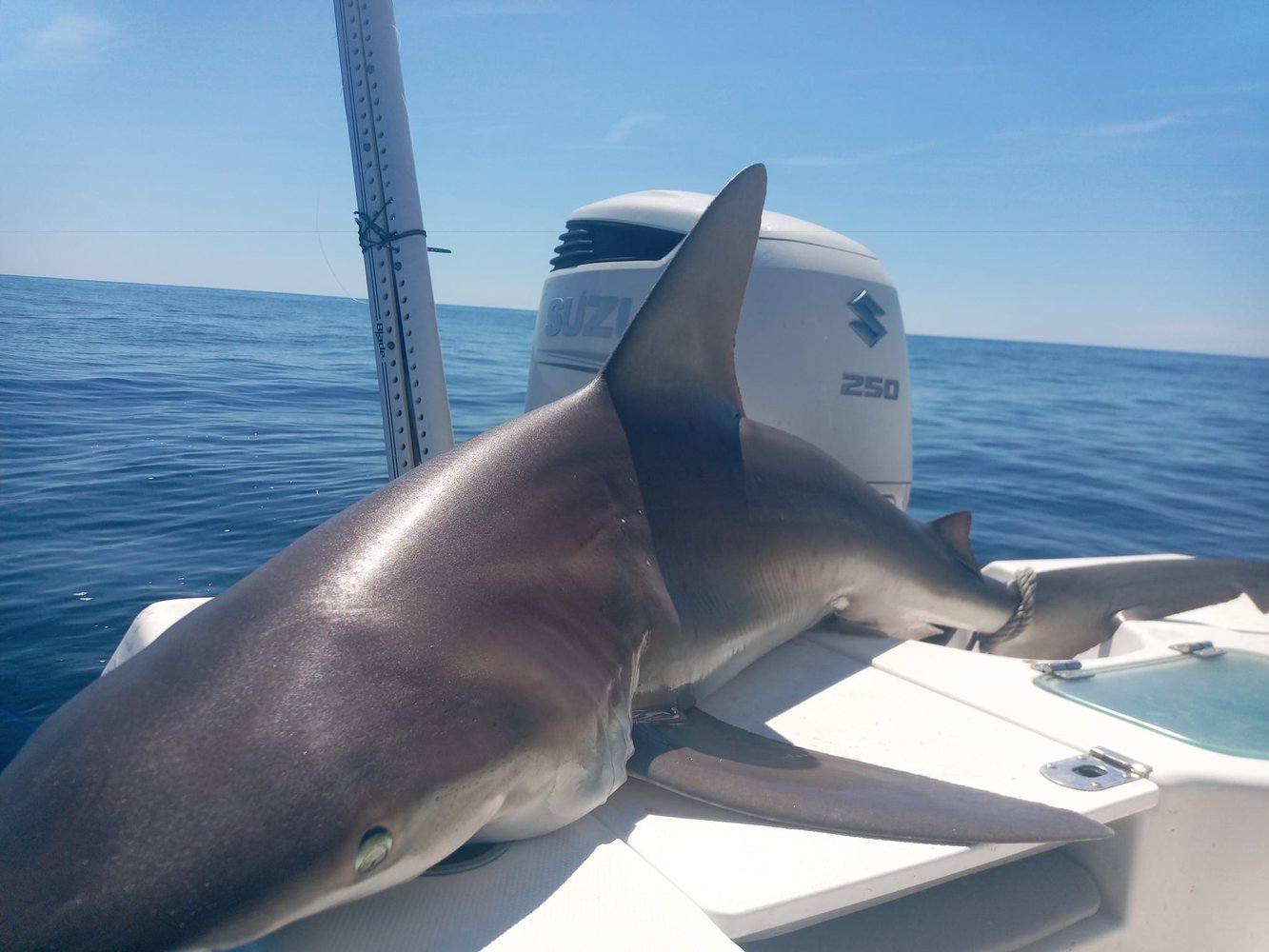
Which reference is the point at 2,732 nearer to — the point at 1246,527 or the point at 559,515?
the point at 559,515

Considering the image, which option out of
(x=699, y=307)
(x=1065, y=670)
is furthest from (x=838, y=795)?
(x=699, y=307)

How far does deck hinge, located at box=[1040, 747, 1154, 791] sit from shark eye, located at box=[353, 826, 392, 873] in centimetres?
158

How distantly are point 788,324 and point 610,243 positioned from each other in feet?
3.06

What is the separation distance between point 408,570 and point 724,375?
145cm

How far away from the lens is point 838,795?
192 centimetres

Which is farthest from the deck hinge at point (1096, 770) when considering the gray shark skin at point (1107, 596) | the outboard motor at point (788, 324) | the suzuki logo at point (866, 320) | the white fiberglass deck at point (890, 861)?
the suzuki logo at point (866, 320)

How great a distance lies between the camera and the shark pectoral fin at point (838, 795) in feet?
5.95

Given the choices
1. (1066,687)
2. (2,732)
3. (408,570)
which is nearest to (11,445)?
(2,732)

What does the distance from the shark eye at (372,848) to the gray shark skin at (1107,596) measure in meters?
3.24

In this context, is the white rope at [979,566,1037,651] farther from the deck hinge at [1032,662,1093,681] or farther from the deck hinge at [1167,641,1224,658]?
the deck hinge at [1032,662,1093,681]

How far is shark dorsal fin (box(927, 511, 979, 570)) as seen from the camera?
3682mm

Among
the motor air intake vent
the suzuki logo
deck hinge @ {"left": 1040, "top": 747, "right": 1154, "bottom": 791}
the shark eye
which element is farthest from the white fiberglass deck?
the motor air intake vent

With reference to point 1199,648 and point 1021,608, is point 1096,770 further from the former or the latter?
point 1021,608

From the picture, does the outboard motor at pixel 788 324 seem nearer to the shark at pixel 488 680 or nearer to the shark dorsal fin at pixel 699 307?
the shark at pixel 488 680
